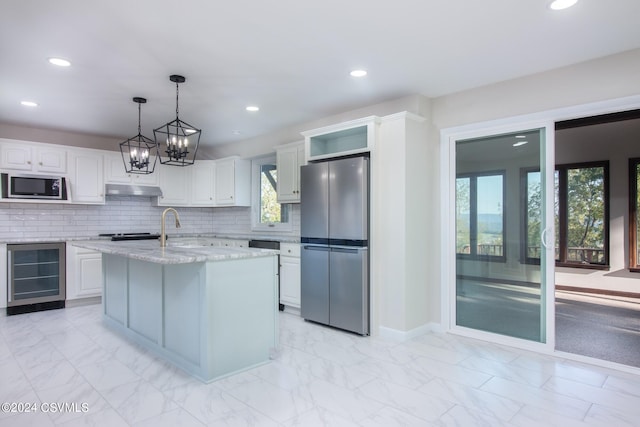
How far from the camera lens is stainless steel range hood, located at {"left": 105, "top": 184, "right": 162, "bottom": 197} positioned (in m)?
5.54

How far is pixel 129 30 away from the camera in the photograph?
259 cm

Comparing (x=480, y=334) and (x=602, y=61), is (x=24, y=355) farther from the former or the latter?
(x=602, y=61)

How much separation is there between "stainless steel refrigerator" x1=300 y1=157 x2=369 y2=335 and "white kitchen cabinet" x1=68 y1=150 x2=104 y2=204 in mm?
3209

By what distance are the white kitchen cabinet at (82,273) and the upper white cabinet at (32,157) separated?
1079 millimetres

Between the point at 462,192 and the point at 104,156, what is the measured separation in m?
4.96

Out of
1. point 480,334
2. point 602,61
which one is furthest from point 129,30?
point 480,334

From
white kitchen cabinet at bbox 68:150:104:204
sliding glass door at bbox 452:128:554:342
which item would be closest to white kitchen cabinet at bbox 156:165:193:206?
white kitchen cabinet at bbox 68:150:104:204

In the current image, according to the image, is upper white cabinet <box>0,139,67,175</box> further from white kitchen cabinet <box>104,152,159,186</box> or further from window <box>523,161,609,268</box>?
window <box>523,161,609,268</box>

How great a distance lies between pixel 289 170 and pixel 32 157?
11.2 feet

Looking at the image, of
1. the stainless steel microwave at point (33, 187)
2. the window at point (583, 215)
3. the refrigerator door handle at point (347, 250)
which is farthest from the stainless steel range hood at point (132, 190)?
the window at point (583, 215)

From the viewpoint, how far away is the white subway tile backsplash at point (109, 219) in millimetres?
5188

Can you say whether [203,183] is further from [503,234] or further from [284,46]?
[503,234]

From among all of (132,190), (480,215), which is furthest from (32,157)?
(480,215)

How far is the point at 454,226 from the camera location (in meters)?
3.95
